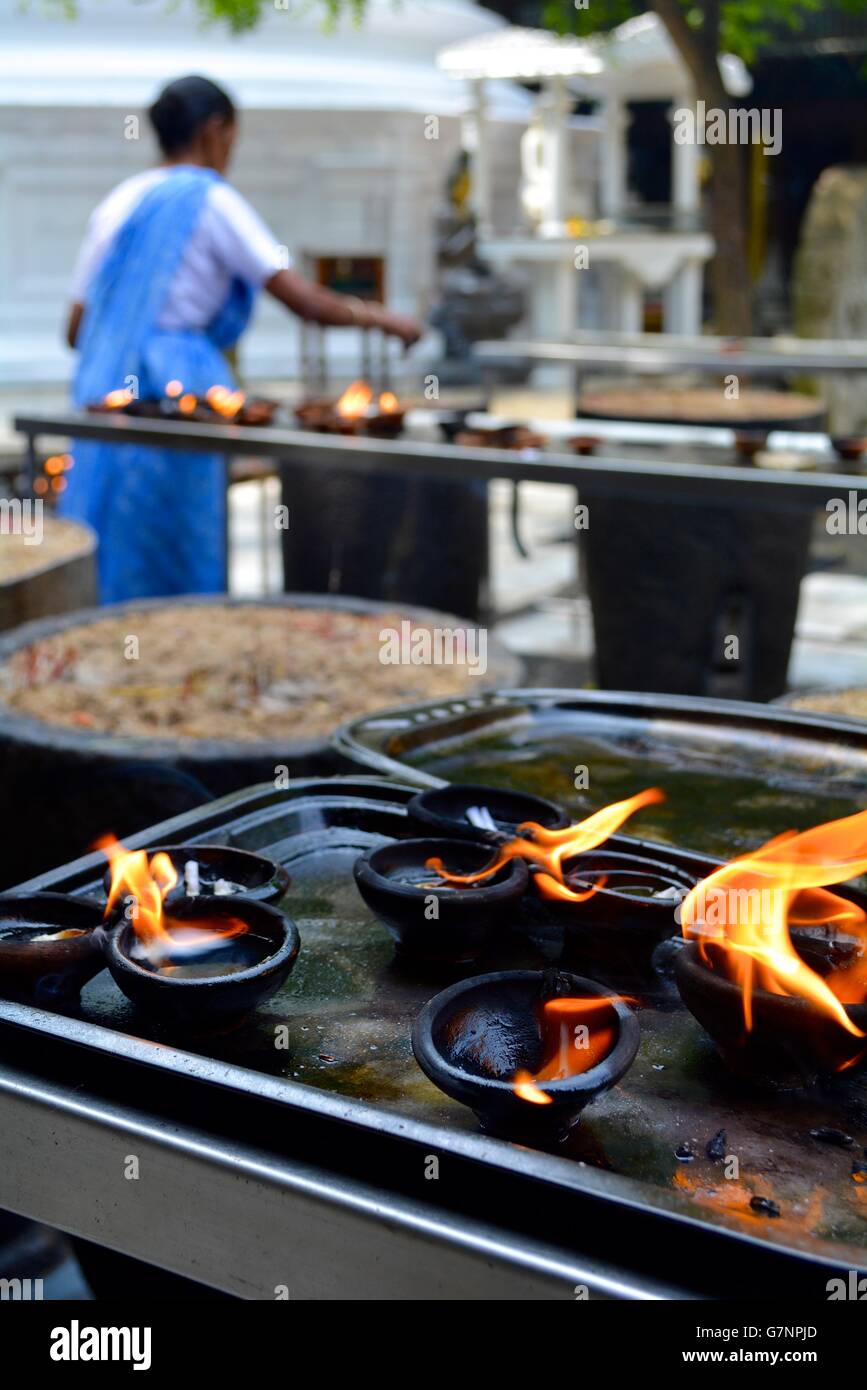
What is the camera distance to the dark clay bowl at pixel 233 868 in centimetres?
166

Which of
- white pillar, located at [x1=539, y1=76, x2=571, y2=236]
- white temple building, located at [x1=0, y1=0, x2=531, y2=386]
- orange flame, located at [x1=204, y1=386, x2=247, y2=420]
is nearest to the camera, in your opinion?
orange flame, located at [x1=204, y1=386, x2=247, y2=420]

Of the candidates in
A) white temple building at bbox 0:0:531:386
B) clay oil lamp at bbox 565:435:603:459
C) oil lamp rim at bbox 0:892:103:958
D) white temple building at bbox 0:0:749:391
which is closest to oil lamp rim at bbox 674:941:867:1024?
oil lamp rim at bbox 0:892:103:958

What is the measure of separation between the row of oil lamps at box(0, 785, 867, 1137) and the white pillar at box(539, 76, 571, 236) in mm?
11310

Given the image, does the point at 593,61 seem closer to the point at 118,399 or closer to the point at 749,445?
the point at 118,399

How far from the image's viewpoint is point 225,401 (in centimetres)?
509

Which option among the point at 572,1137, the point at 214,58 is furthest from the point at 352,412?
the point at 214,58

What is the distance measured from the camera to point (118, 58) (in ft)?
44.8

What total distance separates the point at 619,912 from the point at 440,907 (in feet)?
0.64

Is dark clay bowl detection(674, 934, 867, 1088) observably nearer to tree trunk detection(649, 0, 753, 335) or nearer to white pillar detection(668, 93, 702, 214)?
tree trunk detection(649, 0, 753, 335)

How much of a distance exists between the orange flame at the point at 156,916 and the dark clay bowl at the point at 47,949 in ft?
0.14

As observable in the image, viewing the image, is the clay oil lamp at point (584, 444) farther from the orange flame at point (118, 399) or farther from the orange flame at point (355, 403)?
the orange flame at point (118, 399)

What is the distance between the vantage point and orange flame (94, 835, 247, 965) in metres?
1.53

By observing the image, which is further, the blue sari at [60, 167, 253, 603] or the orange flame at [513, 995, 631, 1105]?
the blue sari at [60, 167, 253, 603]
